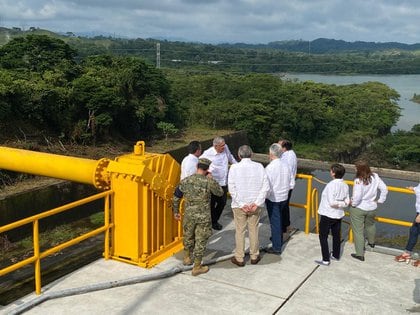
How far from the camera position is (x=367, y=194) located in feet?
20.9

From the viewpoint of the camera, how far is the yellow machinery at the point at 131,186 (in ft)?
19.4

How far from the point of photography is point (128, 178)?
588 centimetres

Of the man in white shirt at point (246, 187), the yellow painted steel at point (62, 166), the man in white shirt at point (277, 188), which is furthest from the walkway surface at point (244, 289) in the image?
the yellow painted steel at point (62, 166)

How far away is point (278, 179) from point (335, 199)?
0.81 m

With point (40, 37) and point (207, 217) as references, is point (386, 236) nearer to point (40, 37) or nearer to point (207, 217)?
point (207, 217)

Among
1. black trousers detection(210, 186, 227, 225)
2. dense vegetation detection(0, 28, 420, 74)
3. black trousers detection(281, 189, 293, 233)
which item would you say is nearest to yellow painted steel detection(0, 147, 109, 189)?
black trousers detection(210, 186, 227, 225)

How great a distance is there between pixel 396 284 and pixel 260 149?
3459 cm

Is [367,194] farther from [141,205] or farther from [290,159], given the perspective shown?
[141,205]

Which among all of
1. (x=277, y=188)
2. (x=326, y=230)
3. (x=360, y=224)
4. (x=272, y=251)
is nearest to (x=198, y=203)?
(x=277, y=188)

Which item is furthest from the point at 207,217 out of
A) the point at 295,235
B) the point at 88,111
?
the point at 88,111

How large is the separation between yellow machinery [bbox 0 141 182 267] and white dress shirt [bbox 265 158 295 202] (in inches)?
53.0

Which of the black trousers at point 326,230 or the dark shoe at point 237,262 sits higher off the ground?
the black trousers at point 326,230

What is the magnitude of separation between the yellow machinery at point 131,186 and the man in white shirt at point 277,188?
1362mm

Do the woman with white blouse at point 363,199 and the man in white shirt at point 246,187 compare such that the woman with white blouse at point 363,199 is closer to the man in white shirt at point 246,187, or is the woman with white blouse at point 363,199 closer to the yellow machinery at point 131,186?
the man in white shirt at point 246,187
